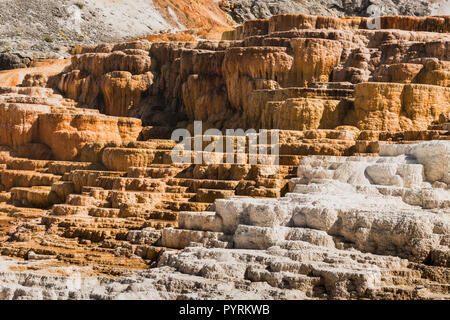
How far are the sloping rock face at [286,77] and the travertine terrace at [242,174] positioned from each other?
0.05 meters

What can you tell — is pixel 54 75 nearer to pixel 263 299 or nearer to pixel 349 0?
pixel 263 299

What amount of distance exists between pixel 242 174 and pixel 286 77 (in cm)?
861

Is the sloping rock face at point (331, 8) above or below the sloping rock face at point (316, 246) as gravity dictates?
above

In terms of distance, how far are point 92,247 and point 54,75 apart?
16.7 metres

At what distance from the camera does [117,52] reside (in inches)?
1062

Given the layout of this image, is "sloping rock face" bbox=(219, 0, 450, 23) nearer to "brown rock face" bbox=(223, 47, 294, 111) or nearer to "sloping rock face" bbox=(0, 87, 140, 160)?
"brown rock face" bbox=(223, 47, 294, 111)

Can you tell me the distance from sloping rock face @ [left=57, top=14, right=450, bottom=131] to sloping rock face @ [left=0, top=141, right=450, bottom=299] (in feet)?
19.0

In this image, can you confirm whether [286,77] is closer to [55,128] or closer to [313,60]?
[313,60]

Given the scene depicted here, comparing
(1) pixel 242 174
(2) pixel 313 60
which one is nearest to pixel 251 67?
(2) pixel 313 60

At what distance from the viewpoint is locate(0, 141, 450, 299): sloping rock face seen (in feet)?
28.7

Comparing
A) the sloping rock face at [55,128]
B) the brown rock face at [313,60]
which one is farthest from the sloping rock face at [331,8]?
the sloping rock face at [55,128]

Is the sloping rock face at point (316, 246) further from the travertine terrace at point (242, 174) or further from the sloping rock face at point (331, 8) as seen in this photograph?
the sloping rock face at point (331, 8)

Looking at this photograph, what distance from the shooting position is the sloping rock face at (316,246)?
8.74 meters
